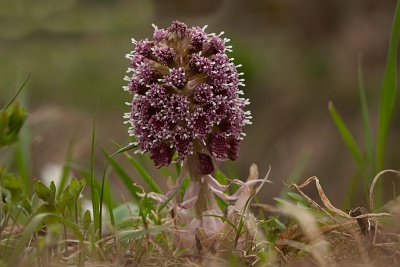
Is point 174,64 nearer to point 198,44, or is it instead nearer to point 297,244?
point 198,44

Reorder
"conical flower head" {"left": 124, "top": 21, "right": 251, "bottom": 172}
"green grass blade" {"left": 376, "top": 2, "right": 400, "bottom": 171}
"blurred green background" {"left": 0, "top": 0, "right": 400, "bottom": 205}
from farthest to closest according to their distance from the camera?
"blurred green background" {"left": 0, "top": 0, "right": 400, "bottom": 205} < "green grass blade" {"left": 376, "top": 2, "right": 400, "bottom": 171} < "conical flower head" {"left": 124, "top": 21, "right": 251, "bottom": 172}

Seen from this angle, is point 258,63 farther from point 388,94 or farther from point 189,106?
point 189,106

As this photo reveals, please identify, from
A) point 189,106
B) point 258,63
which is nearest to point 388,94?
point 189,106

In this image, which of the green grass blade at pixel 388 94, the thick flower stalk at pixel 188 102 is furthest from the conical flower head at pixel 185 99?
the green grass blade at pixel 388 94

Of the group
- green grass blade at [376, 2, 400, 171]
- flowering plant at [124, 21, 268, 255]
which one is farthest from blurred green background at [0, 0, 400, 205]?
flowering plant at [124, 21, 268, 255]

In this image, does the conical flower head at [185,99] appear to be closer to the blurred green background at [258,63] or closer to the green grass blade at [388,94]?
the green grass blade at [388,94]

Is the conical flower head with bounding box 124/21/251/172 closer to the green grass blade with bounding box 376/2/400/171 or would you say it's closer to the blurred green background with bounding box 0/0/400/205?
the green grass blade with bounding box 376/2/400/171
